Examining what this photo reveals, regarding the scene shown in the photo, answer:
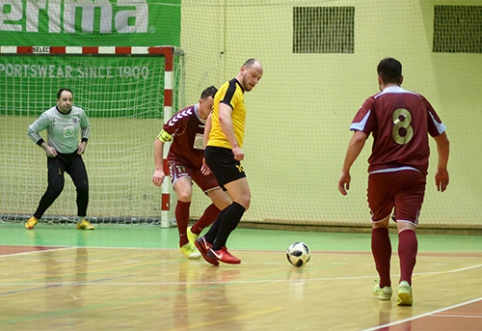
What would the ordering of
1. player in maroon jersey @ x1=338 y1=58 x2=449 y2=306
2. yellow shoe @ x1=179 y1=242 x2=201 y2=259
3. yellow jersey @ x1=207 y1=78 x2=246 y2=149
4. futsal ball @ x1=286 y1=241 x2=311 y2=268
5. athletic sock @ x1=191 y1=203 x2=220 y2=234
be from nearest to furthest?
1. player in maroon jersey @ x1=338 y1=58 x2=449 y2=306
2. yellow jersey @ x1=207 y1=78 x2=246 y2=149
3. futsal ball @ x1=286 y1=241 x2=311 y2=268
4. yellow shoe @ x1=179 y1=242 x2=201 y2=259
5. athletic sock @ x1=191 y1=203 x2=220 y2=234

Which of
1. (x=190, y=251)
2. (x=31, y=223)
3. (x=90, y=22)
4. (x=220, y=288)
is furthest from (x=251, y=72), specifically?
(x=90, y=22)

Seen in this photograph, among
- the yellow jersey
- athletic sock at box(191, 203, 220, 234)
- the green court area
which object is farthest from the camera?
the green court area

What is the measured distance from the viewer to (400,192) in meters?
6.76

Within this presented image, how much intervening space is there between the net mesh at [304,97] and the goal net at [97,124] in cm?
2

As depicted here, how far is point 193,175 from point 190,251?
871 mm

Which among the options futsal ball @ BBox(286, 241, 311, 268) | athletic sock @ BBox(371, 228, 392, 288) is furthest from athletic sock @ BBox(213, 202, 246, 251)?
athletic sock @ BBox(371, 228, 392, 288)

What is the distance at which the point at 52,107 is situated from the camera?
15266 mm

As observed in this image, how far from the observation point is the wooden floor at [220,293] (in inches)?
229

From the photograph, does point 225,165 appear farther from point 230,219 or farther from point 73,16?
point 73,16

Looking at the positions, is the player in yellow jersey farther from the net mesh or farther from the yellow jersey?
the net mesh

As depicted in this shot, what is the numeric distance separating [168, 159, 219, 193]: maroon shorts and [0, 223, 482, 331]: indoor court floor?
844 millimetres

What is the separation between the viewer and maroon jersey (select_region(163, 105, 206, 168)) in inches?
395

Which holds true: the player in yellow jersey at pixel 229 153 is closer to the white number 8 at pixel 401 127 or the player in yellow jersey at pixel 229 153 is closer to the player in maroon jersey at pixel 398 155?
the player in maroon jersey at pixel 398 155

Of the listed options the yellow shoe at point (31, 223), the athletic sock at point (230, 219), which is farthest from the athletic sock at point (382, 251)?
the yellow shoe at point (31, 223)
